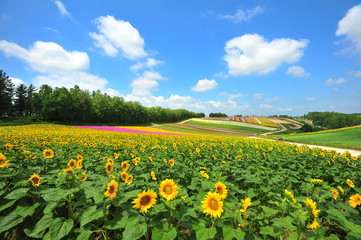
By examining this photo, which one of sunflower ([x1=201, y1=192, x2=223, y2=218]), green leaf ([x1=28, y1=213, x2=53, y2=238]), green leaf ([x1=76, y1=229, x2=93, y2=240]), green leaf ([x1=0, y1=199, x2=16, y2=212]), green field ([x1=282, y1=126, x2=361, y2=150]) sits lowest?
green field ([x1=282, y1=126, x2=361, y2=150])

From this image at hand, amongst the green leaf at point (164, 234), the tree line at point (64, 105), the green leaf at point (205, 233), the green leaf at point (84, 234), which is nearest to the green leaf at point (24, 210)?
the green leaf at point (84, 234)

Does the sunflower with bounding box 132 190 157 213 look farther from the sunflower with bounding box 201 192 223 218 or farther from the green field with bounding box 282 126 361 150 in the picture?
the green field with bounding box 282 126 361 150

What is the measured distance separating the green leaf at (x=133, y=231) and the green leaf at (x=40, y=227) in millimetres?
954

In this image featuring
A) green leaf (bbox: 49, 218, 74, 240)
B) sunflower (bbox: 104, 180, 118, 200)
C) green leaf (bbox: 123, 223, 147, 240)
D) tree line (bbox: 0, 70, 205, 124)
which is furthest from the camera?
tree line (bbox: 0, 70, 205, 124)

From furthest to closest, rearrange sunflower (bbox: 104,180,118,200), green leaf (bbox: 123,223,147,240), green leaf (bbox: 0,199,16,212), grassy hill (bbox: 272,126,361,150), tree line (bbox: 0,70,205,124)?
tree line (bbox: 0,70,205,124) → grassy hill (bbox: 272,126,361,150) → sunflower (bbox: 104,180,118,200) → green leaf (bbox: 0,199,16,212) → green leaf (bbox: 123,223,147,240)

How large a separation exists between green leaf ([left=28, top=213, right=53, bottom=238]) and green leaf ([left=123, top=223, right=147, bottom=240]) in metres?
0.95

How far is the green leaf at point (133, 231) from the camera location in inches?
61.5

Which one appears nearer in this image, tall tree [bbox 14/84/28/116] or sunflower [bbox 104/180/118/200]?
sunflower [bbox 104/180/118/200]

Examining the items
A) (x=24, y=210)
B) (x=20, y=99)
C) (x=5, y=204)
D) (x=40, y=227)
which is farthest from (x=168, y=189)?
(x=20, y=99)

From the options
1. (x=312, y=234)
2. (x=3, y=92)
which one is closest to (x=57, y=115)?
(x=3, y=92)

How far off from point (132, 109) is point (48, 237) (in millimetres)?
71573

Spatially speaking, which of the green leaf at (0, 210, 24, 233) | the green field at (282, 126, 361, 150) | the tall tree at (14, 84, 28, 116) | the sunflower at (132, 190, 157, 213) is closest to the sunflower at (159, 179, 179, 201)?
the sunflower at (132, 190, 157, 213)

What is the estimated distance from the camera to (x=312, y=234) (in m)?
1.77

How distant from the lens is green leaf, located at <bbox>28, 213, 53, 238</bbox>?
1707mm
